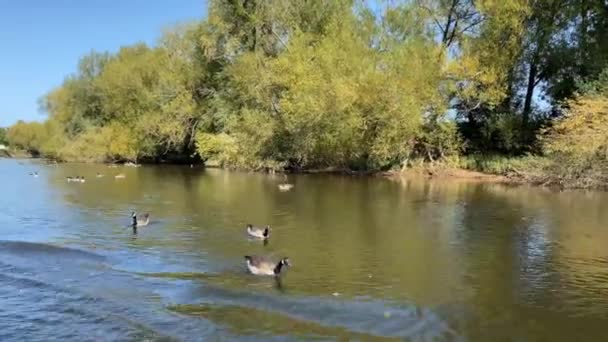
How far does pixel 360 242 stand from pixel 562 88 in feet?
109

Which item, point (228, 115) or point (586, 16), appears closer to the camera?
point (586, 16)

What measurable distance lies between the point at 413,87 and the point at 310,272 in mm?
31452

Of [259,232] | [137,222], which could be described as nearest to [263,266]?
[259,232]

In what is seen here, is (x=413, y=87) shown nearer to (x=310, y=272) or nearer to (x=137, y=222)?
(x=137, y=222)

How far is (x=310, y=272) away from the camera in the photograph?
14.1m

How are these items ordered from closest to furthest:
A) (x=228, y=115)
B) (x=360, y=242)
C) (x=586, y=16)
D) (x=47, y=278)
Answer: (x=47, y=278) < (x=360, y=242) < (x=586, y=16) < (x=228, y=115)

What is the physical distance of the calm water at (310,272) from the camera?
10336 millimetres

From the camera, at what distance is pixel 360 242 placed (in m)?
18.0

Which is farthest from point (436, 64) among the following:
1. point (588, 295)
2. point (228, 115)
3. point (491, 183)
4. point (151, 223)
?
point (588, 295)

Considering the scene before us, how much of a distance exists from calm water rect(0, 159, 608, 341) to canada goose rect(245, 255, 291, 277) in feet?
0.71

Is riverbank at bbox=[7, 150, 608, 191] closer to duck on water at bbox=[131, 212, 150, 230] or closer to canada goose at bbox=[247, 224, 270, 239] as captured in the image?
canada goose at bbox=[247, 224, 270, 239]

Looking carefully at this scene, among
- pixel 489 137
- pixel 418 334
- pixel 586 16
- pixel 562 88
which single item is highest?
pixel 586 16

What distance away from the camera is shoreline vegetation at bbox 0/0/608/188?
42656 millimetres

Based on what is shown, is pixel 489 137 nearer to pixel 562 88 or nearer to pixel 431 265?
pixel 562 88
